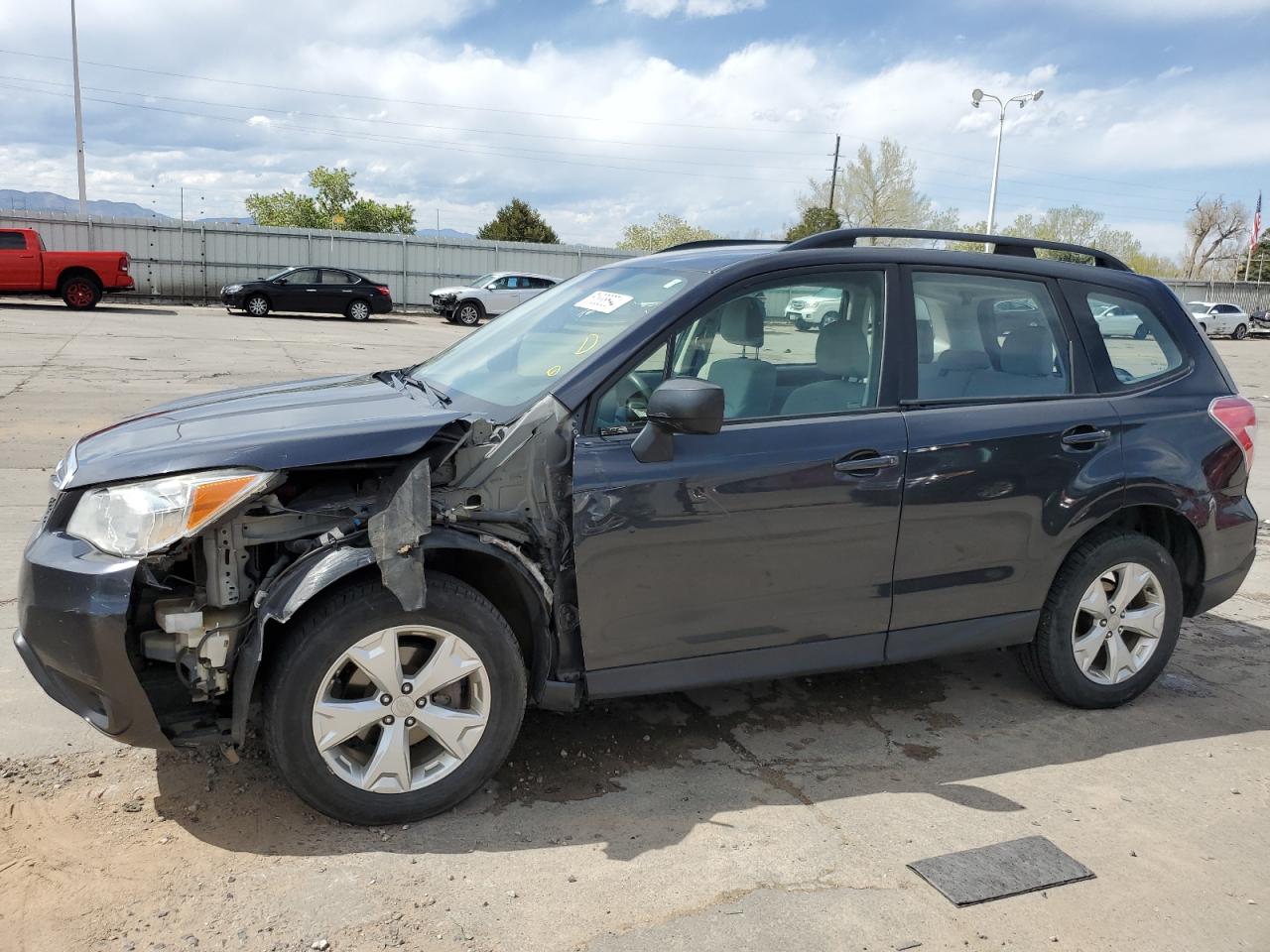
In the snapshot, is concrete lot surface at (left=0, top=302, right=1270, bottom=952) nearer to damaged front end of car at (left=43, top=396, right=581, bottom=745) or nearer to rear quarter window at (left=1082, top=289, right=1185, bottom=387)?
damaged front end of car at (left=43, top=396, right=581, bottom=745)

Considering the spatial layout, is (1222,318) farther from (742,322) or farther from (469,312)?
(742,322)

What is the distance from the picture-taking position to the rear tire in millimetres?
24000

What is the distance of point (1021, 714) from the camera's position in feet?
13.9

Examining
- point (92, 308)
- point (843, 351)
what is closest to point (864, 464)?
point (843, 351)

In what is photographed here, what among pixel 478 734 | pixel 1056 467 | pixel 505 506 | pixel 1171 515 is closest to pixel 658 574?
pixel 505 506

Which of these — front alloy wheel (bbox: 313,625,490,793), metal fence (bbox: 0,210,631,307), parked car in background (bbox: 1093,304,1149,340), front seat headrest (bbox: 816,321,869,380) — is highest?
metal fence (bbox: 0,210,631,307)

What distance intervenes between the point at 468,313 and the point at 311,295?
182 inches

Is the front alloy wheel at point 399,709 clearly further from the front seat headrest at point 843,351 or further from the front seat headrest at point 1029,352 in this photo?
the front seat headrest at point 1029,352

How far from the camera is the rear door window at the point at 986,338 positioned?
12.7 feet

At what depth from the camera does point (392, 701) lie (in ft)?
10.0

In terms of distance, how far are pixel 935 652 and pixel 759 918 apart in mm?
1463

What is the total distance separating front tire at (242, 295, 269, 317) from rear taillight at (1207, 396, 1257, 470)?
2581 cm

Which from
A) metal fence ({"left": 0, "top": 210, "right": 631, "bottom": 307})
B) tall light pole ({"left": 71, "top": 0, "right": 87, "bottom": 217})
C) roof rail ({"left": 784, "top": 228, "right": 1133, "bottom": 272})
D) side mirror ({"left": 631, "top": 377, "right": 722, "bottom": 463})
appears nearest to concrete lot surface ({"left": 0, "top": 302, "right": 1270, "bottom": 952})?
side mirror ({"left": 631, "top": 377, "right": 722, "bottom": 463})

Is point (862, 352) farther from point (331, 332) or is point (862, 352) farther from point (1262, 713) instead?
point (331, 332)
